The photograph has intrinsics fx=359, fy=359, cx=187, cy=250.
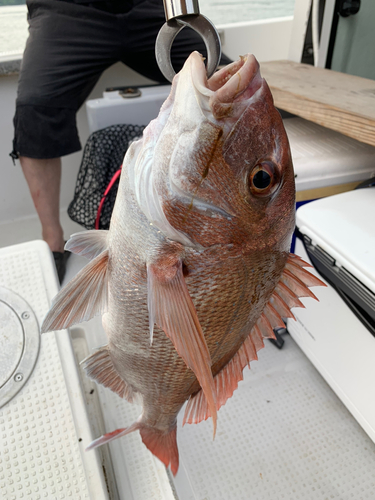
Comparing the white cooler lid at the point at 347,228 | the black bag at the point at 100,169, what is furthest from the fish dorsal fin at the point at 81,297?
the black bag at the point at 100,169

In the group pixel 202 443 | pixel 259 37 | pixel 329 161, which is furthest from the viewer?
pixel 259 37

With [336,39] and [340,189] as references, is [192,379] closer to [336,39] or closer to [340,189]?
[340,189]

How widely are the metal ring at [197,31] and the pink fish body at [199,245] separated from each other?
0.05 ft

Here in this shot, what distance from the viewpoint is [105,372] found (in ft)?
2.70

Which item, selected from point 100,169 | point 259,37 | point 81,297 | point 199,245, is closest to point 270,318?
point 199,245

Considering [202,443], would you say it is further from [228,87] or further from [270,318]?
[228,87]

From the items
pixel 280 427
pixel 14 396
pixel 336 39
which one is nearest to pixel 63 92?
pixel 14 396

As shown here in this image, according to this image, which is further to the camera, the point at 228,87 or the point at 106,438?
the point at 106,438

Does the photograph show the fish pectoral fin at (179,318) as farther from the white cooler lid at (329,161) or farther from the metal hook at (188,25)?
the white cooler lid at (329,161)

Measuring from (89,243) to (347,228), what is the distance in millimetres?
740

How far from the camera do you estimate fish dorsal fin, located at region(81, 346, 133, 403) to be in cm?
80

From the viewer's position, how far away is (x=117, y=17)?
1.61m

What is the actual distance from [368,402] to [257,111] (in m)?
1.04

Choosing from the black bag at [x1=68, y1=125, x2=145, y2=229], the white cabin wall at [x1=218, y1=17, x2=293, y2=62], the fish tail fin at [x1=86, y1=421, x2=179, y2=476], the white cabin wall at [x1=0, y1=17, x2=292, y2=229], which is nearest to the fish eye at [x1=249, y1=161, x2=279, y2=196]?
the fish tail fin at [x1=86, y1=421, x2=179, y2=476]
